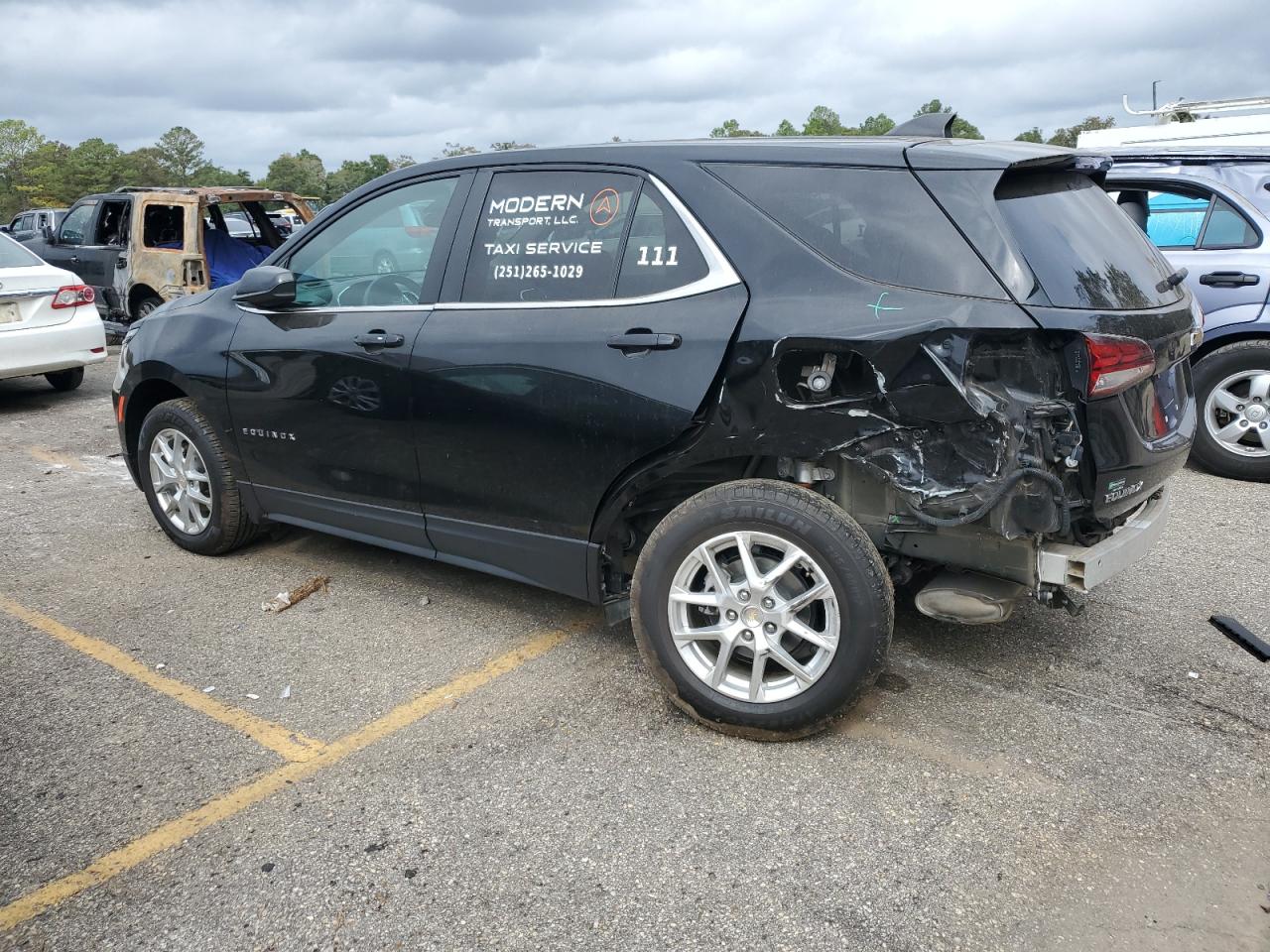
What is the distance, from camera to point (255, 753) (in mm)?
3309

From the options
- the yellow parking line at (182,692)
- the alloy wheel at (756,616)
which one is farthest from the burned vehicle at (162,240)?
the alloy wheel at (756,616)

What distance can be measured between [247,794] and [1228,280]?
622 centimetres

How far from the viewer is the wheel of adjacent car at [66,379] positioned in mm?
9773

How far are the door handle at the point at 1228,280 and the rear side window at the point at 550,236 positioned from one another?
4591 mm

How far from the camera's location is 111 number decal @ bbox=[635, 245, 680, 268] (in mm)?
3428

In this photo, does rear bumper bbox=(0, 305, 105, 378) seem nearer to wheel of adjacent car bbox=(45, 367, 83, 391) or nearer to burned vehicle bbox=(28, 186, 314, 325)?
wheel of adjacent car bbox=(45, 367, 83, 391)

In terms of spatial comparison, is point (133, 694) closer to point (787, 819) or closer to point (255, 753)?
point (255, 753)

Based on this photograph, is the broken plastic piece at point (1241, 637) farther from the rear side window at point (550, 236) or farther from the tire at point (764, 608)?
the rear side window at point (550, 236)

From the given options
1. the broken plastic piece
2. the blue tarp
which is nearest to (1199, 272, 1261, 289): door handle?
the broken plastic piece

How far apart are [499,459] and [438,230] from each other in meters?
0.98

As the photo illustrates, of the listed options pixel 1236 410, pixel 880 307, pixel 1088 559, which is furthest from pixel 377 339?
pixel 1236 410

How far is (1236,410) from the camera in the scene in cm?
638

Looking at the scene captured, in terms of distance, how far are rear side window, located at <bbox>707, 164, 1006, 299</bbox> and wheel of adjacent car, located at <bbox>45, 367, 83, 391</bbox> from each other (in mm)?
8522

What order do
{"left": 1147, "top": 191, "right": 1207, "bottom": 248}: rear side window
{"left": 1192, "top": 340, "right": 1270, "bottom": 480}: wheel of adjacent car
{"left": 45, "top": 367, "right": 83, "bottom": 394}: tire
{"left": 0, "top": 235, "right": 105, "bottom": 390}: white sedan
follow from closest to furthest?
1. {"left": 1192, "top": 340, "right": 1270, "bottom": 480}: wheel of adjacent car
2. {"left": 1147, "top": 191, "right": 1207, "bottom": 248}: rear side window
3. {"left": 0, "top": 235, "right": 105, "bottom": 390}: white sedan
4. {"left": 45, "top": 367, "right": 83, "bottom": 394}: tire
